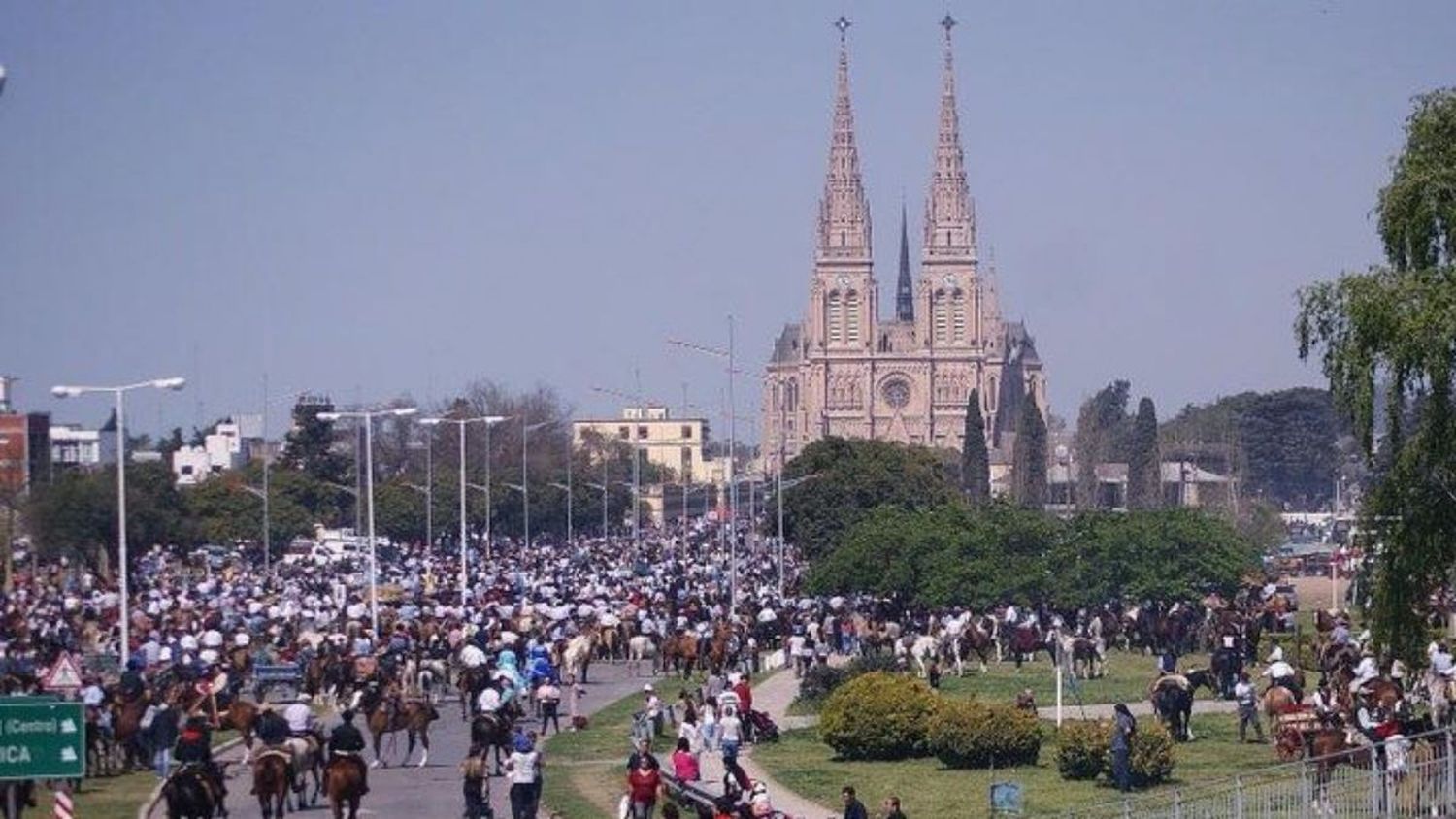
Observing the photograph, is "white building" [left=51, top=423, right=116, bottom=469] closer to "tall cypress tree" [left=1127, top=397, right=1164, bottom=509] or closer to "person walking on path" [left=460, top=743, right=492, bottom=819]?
"tall cypress tree" [left=1127, top=397, right=1164, bottom=509]

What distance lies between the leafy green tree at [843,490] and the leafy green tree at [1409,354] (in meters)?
55.5

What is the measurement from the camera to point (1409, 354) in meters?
29.0

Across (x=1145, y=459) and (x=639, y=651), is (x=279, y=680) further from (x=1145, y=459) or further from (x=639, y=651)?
(x=1145, y=459)

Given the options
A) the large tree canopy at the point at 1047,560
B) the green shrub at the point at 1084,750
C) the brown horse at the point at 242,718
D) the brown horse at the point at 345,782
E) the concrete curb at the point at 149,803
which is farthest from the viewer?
the large tree canopy at the point at 1047,560

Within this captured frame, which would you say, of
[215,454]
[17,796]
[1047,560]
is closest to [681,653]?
[1047,560]

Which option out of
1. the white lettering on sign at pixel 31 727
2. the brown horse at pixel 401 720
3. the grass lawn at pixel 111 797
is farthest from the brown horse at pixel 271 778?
the brown horse at pixel 401 720

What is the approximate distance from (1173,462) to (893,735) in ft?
461

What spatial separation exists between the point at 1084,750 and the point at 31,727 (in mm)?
12499

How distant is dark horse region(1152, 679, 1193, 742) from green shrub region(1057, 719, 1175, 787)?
2.39 meters

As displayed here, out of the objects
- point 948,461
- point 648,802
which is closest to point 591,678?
point 648,802

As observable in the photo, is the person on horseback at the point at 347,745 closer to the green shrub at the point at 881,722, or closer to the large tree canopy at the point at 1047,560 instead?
the green shrub at the point at 881,722

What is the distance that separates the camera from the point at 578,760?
125ft

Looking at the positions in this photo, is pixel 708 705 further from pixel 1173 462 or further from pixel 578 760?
pixel 1173 462

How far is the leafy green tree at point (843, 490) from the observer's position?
296 ft
